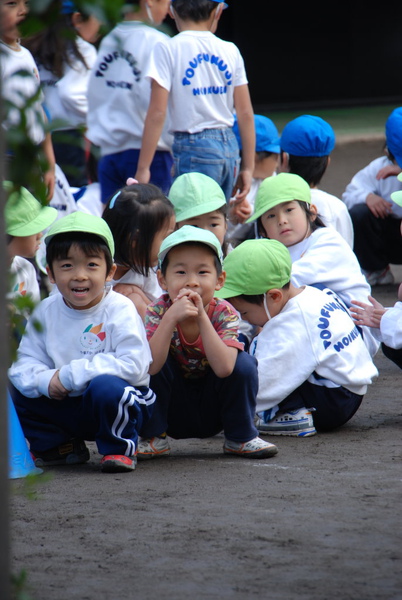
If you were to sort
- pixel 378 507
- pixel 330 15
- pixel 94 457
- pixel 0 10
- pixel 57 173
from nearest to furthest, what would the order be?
1. pixel 0 10
2. pixel 378 507
3. pixel 94 457
4. pixel 57 173
5. pixel 330 15

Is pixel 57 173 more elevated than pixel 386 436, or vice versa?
pixel 57 173

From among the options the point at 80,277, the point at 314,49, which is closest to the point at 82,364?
the point at 80,277

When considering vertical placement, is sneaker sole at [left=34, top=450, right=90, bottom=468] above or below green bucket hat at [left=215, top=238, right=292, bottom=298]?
below

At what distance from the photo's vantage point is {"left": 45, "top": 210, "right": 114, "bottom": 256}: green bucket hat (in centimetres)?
367

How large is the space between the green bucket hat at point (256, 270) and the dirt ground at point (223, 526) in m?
0.60

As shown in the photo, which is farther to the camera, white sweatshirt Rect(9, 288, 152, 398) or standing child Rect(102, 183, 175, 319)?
standing child Rect(102, 183, 175, 319)

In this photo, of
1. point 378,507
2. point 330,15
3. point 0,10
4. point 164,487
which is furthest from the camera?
point 330,15

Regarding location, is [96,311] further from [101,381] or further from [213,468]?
[213,468]

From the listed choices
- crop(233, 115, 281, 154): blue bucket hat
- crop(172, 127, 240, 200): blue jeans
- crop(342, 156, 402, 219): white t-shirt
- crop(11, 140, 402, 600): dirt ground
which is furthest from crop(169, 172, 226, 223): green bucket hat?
crop(342, 156, 402, 219): white t-shirt

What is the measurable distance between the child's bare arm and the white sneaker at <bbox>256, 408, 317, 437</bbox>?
2.06 m

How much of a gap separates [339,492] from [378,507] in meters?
0.19

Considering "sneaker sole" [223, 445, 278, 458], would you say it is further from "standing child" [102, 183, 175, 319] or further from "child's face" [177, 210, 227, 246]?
"child's face" [177, 210, 227, 246]

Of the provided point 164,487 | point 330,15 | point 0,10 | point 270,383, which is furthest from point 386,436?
point 330,15

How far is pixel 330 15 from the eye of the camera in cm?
1481
